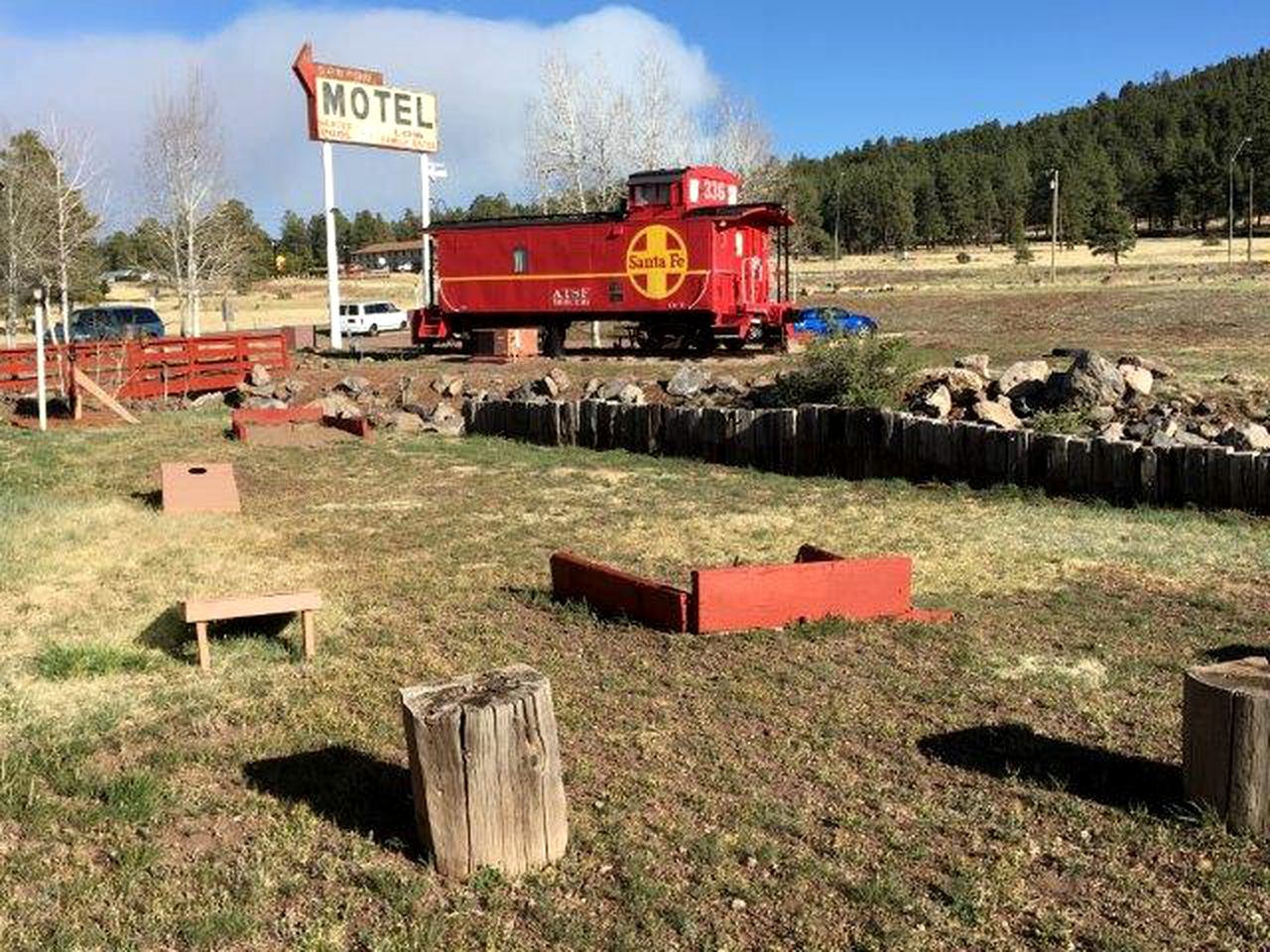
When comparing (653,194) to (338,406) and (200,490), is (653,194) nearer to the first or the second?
(338,406)

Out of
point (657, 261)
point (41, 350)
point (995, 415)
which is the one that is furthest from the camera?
point (657, 261)

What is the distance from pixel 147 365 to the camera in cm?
2383

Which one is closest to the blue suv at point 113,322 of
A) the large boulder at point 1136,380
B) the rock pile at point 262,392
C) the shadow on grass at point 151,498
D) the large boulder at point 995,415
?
the rock pile at point 262,392

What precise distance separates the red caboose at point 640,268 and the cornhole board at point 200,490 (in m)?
14.4

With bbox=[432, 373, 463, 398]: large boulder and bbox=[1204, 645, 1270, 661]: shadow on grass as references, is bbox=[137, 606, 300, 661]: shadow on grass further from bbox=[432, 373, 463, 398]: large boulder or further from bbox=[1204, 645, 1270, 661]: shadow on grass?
bbox=[432, 373, 463, 398]: large boulder

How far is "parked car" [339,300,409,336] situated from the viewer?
150ft

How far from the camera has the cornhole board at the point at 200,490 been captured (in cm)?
1262

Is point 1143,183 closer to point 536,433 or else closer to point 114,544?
point 536,433

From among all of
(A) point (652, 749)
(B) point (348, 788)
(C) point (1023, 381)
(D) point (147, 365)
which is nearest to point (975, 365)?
(C) point (1023, 381)

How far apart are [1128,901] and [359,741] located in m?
3.60

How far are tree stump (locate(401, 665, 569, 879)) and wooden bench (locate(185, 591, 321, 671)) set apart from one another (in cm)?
288

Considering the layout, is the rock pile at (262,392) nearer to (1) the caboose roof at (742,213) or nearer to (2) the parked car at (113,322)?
(2) the parked car at (113,322)

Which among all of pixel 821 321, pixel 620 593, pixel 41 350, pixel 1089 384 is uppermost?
pixel 821 321

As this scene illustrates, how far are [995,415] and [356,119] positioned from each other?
82.6 ft
